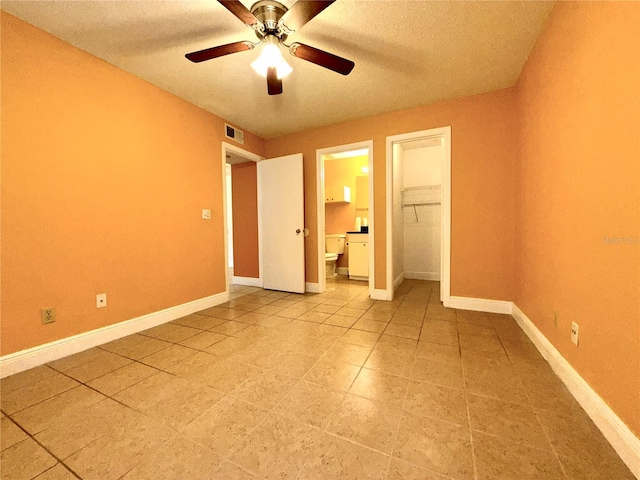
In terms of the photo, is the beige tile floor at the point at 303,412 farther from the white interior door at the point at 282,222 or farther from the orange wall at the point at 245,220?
the orange wall at the point at 245,220

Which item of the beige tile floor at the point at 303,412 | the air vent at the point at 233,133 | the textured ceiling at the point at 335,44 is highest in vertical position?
the textured ceiling at the point at 335,44

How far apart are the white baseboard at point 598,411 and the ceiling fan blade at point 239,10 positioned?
2541 mm

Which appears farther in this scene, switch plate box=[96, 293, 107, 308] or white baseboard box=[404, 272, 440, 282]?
white baseboard box=[404, 272, 440, 282]

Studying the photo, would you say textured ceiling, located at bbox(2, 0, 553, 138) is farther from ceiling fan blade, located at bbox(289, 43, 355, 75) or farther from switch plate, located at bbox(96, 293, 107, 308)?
switch plate, located at bbox(96, 293, 107, 308)

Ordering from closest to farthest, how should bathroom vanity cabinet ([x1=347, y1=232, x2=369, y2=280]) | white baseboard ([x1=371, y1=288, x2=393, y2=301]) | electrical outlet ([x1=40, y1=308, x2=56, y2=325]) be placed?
1. electrical outlet ([x1=40, y1=308, x2=56, y2=325])
2. white baseboard ([x1=371, y1=288, x2=393, y2=301])
3. bathroom vanity cabinet ([x1=347, y1=232, x2=369, y2=280])

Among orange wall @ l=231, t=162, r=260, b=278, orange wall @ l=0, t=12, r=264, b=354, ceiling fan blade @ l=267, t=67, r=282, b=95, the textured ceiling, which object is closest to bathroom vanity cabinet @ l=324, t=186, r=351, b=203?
orange wall @ l=231, t=162, r=260, b=278

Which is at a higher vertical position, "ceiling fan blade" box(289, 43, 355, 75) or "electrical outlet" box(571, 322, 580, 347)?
"ceiling fan blade" box(289, 43, 355, 75)

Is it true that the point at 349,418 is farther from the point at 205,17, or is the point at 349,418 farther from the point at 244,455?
the point at 205,17

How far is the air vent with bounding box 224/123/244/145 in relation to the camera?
10.2ft

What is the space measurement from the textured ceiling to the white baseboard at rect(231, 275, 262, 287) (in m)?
2.56

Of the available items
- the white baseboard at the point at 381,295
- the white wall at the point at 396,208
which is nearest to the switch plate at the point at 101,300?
the white baseboard at the point at 381,295

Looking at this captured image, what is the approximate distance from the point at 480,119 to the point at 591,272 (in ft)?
6.75

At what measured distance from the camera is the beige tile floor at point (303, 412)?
0.88m

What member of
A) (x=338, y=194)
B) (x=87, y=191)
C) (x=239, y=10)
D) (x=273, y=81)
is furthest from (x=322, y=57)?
(x=338, y=194)
